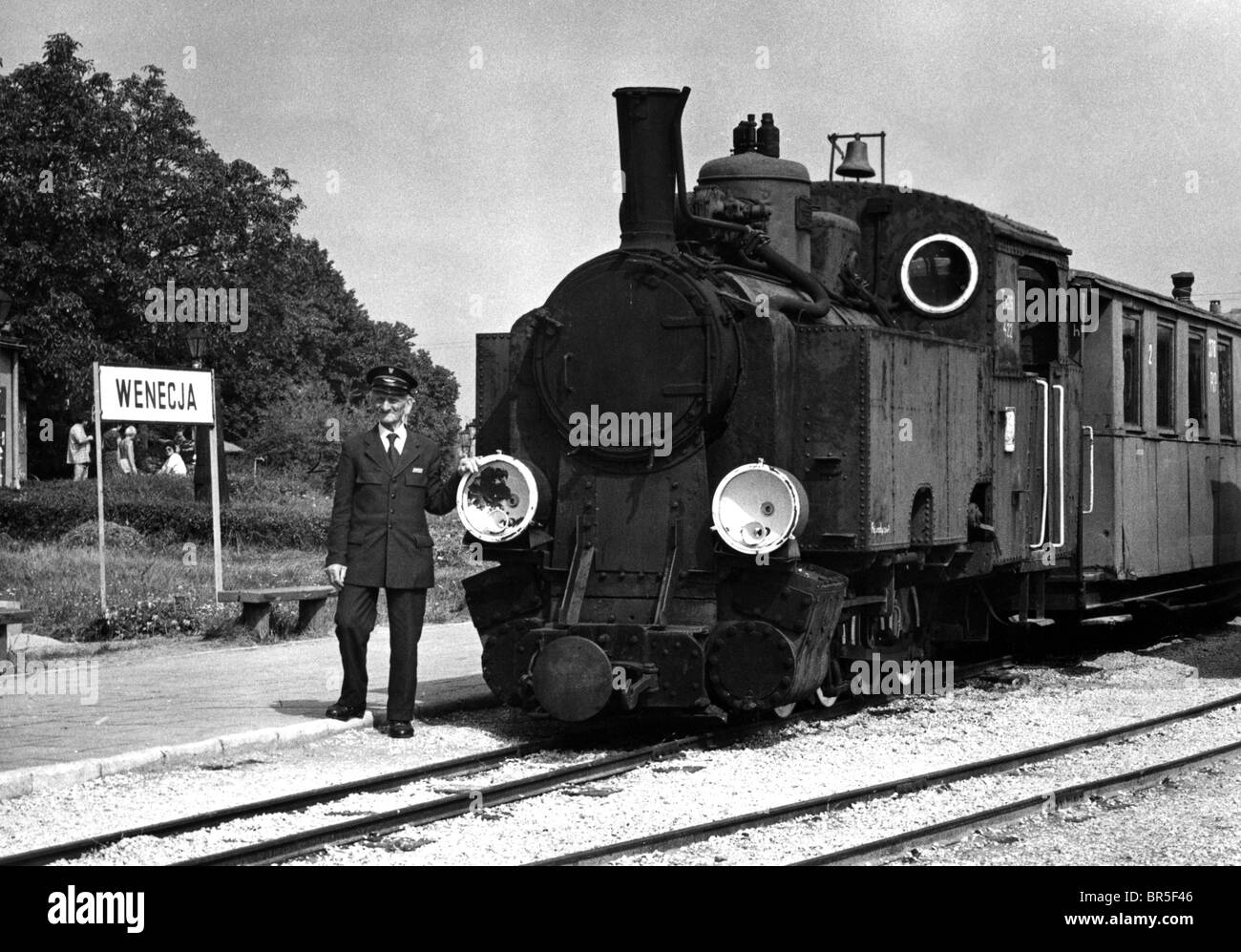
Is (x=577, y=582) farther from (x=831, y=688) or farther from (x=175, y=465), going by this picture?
(x=175, y=465)

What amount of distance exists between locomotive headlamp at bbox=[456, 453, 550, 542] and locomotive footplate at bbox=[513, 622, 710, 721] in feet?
2.25

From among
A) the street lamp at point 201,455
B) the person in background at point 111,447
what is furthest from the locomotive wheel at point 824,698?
the person in background at point 111,447

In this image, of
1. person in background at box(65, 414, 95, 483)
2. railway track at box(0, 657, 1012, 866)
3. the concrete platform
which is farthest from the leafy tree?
railway track at box(0, 657, 1012, 866)

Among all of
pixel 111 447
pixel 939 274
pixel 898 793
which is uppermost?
pixel 939 274

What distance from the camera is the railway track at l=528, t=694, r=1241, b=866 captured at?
252 inches

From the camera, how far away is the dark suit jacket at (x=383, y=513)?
372 inches

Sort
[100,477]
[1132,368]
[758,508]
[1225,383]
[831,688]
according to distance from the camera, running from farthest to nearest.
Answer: [1225,383]
[100,477]
[1132,368]
[831,688]
[758,508]

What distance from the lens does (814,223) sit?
1039 cm

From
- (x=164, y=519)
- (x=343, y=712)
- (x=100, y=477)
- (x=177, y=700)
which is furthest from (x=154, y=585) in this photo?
(x=343, y=712)

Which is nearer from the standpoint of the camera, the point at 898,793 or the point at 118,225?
the point at 898,793

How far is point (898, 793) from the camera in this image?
7.87 meters

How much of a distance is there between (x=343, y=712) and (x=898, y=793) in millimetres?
3461

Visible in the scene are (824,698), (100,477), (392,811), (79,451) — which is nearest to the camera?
(392,811)
